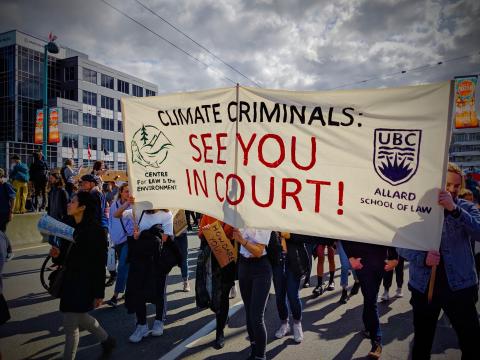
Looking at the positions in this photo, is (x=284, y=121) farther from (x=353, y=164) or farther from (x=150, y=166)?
(x=150, y=166)

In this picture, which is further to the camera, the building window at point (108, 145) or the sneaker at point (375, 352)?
the building window at point (108, 145)

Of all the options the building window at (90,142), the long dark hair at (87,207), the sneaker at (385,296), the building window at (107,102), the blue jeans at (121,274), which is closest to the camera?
the long dark hair at (87,207)

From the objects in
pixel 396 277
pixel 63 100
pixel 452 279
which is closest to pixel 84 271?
pixel 452 279

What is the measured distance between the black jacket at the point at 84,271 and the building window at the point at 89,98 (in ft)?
163

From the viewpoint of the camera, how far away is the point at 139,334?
3846 millimetres

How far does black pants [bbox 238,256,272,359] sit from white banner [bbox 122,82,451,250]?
512 millimetres

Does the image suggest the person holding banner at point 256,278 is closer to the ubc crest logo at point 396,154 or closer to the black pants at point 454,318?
the ubc crest logo at point 396,154

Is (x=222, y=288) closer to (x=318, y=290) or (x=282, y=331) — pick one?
(x=282, y=331)

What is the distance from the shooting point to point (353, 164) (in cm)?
265

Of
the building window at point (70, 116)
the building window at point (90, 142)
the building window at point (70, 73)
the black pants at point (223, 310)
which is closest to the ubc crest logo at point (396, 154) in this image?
the black pants at point (223, 310)

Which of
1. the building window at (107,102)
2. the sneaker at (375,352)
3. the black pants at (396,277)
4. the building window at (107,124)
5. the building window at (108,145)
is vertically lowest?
the sneaker at (375,352)

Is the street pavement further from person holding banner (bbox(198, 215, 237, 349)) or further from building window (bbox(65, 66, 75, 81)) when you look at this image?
building window (bbox(65, 66, 75, 81))

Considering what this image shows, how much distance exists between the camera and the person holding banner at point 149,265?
389 centimetres

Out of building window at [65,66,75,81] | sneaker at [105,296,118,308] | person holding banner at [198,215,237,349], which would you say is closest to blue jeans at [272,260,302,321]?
person holding banner at [198,215,237,349]
